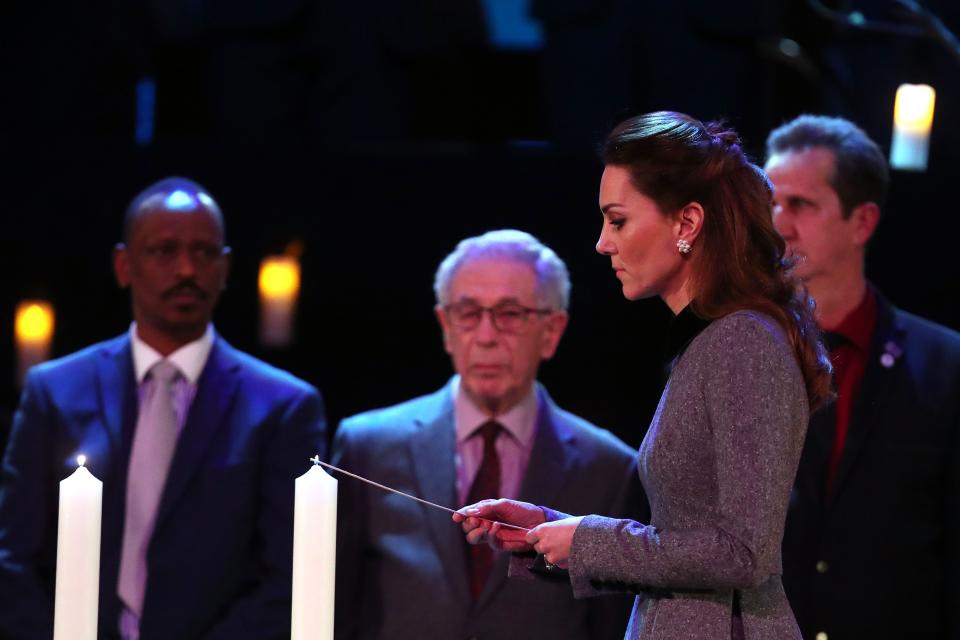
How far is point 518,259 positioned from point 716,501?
1.39 meters

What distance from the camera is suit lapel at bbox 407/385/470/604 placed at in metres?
2.97

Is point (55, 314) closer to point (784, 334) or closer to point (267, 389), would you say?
point (267, 389)

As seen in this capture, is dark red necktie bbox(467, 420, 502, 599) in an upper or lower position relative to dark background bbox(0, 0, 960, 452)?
lower

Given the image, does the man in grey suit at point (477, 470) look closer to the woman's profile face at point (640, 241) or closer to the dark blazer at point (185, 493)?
the dark blazer at point (185, 493)

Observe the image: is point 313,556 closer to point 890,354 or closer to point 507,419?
point 507,419

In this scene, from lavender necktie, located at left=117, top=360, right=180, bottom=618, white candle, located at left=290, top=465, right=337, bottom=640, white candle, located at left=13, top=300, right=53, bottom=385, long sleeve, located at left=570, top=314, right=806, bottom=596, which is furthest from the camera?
white candle, located at left=13, top=300, right=53, bottom=385

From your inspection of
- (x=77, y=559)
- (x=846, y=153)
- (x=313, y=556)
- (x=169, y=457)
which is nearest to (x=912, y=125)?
(x=846, y=153)

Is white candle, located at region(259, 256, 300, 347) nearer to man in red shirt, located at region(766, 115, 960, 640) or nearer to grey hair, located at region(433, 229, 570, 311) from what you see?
grey hair, located at region(433, 229, 570, 311)

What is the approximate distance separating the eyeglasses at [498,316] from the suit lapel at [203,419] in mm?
525

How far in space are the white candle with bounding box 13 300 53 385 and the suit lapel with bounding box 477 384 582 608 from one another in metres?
1.51

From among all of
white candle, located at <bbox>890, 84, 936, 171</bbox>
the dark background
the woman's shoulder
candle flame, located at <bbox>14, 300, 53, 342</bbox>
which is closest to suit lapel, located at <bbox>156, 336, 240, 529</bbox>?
the dark background

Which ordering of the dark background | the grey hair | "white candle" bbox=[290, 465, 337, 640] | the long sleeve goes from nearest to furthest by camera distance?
"white candle" bbox=[290, 465, 337, 640] → the long sleeve → the grey hair → the dark background

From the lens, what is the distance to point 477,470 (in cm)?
310

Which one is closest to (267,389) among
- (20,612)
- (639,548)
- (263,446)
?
(263,446)
